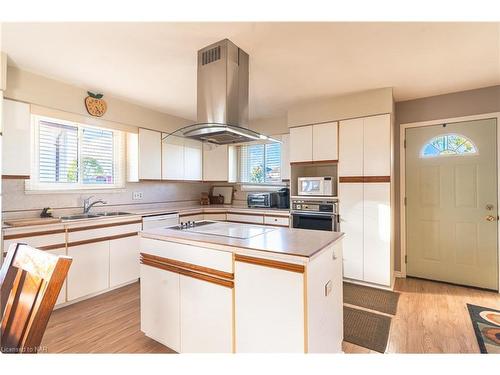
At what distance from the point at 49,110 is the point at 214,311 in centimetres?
273

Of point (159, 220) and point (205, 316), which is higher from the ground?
point (159, 220)

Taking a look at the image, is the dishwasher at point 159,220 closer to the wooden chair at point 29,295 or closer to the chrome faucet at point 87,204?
the chrome faucet at point 87,204

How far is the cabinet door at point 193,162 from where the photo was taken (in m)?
4.28

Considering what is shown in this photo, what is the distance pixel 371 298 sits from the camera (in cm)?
281

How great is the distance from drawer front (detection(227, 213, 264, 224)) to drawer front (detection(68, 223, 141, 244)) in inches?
57.1

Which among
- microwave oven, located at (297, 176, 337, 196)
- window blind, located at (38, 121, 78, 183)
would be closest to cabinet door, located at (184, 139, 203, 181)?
window blind, located at (38, 121, 78, 183)

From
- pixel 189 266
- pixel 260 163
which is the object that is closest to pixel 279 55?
pixel 189 266

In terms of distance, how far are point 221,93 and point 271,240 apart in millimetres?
1179

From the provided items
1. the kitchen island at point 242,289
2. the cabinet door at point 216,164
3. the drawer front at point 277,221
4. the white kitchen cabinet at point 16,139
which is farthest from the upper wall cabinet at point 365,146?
the white kitchen cabinet at point 16,139

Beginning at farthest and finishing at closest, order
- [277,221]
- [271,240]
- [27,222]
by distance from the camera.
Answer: [277,221]
[27,222]
[271,240]

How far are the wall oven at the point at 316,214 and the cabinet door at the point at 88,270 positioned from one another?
243 cm

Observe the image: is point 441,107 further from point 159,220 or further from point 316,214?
point 159,220

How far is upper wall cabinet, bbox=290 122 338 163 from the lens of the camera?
3367 millimetres
